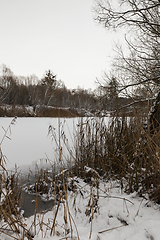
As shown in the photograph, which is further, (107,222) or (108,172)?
(108,172)

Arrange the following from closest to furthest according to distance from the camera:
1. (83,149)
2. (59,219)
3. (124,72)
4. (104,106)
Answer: (59,219) → (83,149) → (104,106) → (124,72)

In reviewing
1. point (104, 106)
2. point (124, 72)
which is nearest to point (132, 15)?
point (124, 72)

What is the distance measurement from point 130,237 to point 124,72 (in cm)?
445

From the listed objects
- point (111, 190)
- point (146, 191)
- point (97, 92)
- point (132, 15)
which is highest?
point (132, 15)

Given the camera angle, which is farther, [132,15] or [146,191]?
[132,15]

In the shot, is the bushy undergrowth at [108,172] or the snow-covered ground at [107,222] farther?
the bushy undergrowth at [108,172]

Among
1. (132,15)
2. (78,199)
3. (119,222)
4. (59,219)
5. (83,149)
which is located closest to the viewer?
(119,222)

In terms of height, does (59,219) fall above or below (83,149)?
below

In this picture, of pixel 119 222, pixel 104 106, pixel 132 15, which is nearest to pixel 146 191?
pixel 119 222

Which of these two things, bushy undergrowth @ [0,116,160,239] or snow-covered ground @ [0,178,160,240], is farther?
→ bushy undergrowth @ [0,116,160,239]

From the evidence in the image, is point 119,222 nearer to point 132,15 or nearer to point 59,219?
point 59,219

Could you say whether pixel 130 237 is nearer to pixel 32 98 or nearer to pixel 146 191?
pixel 146 191

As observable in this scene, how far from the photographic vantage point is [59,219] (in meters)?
1.33

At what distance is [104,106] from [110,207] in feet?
6.41
